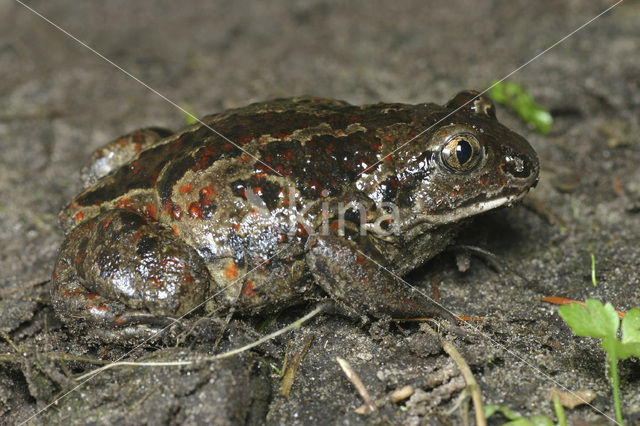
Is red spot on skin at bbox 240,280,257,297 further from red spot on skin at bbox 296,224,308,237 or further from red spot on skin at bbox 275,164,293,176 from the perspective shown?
red spot on skin at bbox 275,164,293,176

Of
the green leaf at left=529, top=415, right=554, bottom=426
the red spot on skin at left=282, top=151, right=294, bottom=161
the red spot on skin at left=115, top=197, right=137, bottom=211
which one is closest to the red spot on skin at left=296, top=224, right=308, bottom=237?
the red spot on skin at left=282, top=151, right=294, bottom=161

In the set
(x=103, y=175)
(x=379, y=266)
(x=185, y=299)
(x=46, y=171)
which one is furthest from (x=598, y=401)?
(x=46, y=171)

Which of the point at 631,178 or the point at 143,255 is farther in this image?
the point at 631,178

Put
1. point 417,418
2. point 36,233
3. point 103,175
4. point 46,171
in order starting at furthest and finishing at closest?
point 46,171
point 36,233
point 103,175
point 417,418

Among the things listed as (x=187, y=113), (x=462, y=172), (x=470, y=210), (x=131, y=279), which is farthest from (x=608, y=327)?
(x=187, y=113)

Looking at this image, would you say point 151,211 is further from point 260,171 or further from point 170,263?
point 260,171

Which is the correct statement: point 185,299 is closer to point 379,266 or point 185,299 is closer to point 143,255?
point 143,255
